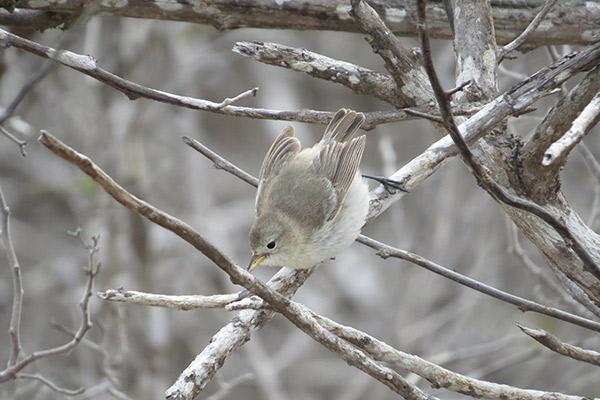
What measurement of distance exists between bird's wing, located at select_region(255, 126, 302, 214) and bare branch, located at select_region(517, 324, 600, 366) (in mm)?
2162

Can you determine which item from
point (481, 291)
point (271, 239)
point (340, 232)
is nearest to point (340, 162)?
point (340, 232)

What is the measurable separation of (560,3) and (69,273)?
18.5 ft

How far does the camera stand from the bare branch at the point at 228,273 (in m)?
1.89

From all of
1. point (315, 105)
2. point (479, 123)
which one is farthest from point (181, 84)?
point (479, 123)

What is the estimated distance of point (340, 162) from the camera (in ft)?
15.1

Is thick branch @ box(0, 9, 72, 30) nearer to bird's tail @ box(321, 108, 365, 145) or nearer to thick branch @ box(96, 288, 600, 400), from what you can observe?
bird's tail @ box(321, 108, 365, 145)

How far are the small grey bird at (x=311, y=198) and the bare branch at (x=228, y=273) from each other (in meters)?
1.07

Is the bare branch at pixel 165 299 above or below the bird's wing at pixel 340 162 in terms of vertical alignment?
below

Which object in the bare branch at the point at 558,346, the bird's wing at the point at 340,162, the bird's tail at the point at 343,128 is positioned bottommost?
the bare branch at the point at 558,346

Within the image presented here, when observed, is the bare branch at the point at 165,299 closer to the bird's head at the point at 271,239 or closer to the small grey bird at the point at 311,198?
the small grey bird at the point at 311,198

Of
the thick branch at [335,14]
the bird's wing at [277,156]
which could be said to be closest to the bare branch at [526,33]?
the thick branch at [335,14]

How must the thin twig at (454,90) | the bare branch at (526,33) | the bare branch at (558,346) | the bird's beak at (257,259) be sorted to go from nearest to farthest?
1. the thin twig at (454,90)
2. the bare branch at (558,346)
3. the bare branch at (526,33)
4. the bird's beak at (257,259)

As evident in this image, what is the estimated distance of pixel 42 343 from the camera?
8102 millimetres

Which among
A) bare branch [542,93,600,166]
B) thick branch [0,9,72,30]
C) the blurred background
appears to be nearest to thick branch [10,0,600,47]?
thick branch [0,9,72,30]
